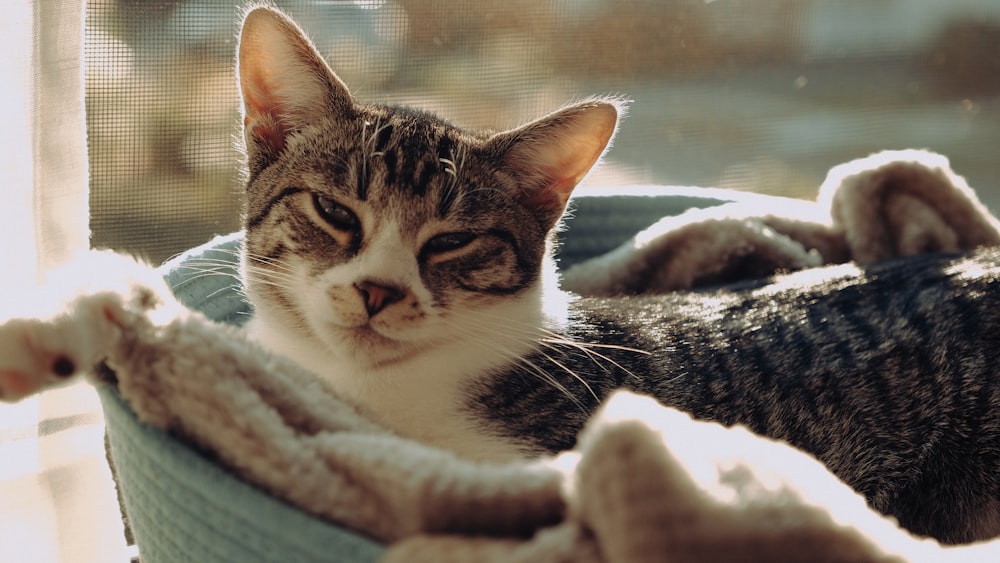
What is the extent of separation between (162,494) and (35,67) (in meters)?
0.70

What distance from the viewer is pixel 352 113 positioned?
4.25 feet

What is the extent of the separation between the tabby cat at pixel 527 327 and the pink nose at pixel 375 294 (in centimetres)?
4

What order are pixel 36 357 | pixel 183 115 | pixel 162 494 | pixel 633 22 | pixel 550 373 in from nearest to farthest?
pixel 36 357 → pixel 162 494 → pixel 550 373 → pixel 183 115 → pixel 633 22

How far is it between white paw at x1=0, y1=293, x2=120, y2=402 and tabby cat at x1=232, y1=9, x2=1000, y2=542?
0.96 ft

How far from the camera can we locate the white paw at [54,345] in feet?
2.56

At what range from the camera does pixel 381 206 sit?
1.18 meters

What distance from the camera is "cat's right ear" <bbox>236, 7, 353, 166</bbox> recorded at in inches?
47.9

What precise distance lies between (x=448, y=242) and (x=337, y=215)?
148 mm

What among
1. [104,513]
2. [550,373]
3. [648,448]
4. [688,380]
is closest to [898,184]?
[688,380]

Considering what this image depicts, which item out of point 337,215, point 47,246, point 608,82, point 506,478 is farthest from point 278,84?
point 608,82

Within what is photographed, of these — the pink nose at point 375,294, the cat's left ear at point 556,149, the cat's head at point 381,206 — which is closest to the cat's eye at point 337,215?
the cat's head at point 381,206

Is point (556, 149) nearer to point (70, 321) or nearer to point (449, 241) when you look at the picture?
point (449, 241)

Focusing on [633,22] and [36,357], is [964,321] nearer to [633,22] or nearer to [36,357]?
[36,357]

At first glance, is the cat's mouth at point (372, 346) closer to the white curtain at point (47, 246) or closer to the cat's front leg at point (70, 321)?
the cat's front leg at point (70, 321)
